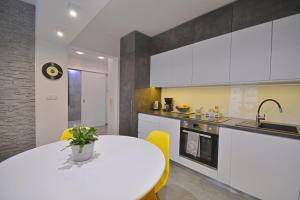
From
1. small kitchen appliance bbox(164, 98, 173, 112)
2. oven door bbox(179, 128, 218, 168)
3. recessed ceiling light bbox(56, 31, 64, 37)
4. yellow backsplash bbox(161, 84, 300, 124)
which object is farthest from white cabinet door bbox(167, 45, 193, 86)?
recessed ceiling light bbox(56, 31, 64, 37)

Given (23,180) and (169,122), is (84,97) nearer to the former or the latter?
(169,122)

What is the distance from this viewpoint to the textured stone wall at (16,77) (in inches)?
83.2

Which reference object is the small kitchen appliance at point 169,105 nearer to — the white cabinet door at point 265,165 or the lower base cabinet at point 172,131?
the lower base cabinet at point 172,131

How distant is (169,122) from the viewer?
87.7 inches

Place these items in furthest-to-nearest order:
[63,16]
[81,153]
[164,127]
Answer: [164,127] < [63,16] < [81,153]

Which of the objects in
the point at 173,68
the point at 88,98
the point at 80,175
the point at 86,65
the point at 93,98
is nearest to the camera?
the point at 80,175

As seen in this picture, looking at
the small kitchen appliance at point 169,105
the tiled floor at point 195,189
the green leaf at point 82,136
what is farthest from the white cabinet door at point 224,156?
the green leaf at point 82,136

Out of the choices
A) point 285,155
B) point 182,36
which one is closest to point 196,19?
point 182,36

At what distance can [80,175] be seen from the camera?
0.76 metres

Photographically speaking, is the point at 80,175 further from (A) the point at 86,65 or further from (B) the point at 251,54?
(A) the point at 86,65

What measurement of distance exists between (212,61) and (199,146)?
1.33 m

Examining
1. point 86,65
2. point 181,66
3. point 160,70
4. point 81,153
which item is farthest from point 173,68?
point 86,65

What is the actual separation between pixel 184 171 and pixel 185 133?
67 centimetres

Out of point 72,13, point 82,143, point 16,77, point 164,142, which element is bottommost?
point 164,142
